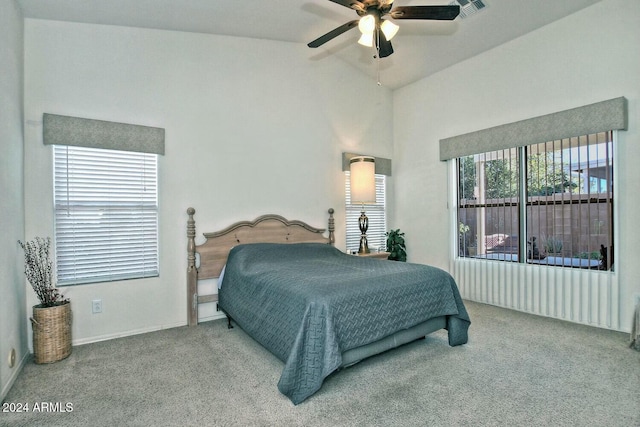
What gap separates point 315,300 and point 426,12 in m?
2.16

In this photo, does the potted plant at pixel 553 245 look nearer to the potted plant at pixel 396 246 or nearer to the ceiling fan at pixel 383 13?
the potted plant at pixel 396 246

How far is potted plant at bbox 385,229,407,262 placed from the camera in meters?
4.98

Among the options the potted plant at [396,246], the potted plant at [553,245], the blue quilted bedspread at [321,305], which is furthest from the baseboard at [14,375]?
the potted plant at [553,245]

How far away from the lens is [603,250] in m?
3.30

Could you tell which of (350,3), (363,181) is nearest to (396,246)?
(363,181)

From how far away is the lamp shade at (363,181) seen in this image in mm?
4375

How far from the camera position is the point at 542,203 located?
147 inches

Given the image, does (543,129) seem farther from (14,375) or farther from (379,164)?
(14,375)

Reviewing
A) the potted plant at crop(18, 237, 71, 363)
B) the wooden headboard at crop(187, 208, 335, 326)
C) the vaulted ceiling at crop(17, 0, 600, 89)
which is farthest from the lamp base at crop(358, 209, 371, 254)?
the potted plant at crop(18, 237, 71, 363)

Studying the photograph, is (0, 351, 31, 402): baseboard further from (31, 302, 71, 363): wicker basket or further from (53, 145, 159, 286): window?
(53, 145, 159, 286): window

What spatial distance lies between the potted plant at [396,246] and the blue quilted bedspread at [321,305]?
1.65 metres

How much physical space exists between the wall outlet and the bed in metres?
0.78

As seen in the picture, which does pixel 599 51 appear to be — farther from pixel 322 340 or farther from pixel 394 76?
pixel 322 340

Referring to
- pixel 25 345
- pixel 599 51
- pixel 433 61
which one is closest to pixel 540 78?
pixel 599 51
